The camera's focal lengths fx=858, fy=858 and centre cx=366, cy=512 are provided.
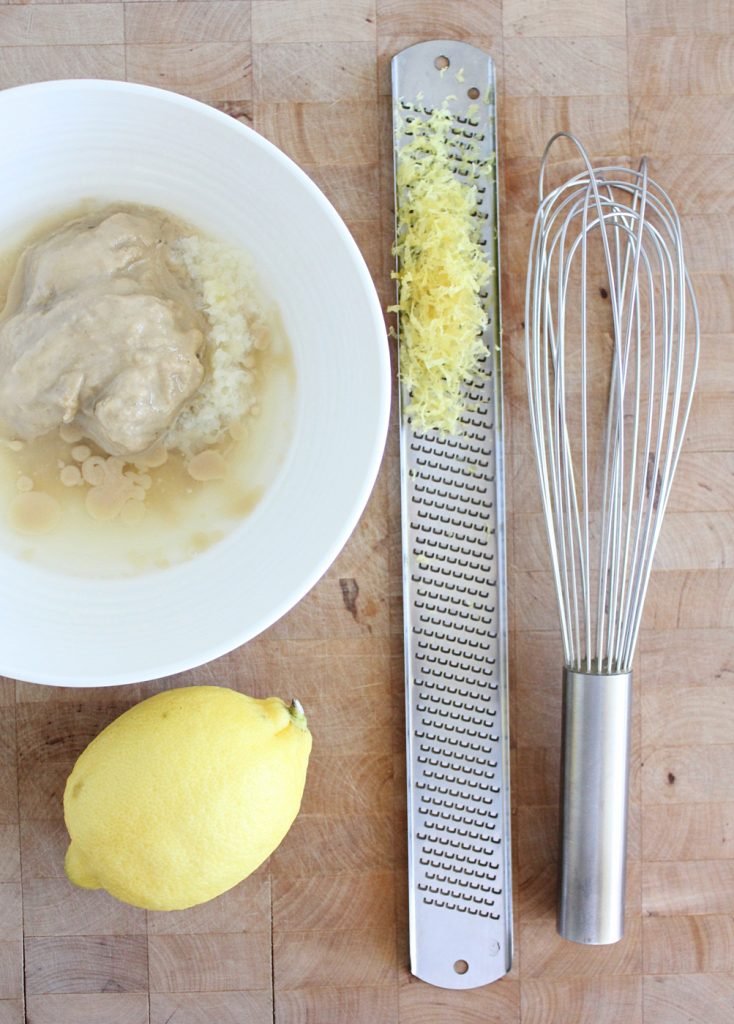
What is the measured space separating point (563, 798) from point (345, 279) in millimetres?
441

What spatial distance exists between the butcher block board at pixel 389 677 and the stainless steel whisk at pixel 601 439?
0.08ft

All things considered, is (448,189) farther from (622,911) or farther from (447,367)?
(622,911)

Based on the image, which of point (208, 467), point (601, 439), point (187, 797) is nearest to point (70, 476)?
point (208, 467)

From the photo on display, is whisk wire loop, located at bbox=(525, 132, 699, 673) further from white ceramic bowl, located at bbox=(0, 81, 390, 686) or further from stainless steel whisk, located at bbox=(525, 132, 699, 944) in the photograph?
white ceramic bowl, located at bbox=(0, 81, 390, 686)

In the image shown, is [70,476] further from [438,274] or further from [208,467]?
[438,274]

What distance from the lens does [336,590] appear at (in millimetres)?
726

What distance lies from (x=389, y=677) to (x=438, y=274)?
0.33 meters

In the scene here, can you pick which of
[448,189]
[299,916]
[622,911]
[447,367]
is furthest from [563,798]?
[448,189]

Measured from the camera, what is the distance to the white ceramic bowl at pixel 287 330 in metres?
0.58

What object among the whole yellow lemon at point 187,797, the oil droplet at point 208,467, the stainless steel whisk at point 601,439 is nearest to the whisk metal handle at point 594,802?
the stainless steel whisk at point 601,439

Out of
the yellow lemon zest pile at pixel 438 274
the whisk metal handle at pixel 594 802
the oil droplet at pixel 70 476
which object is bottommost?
the whisk metal handle at pixel 594 802

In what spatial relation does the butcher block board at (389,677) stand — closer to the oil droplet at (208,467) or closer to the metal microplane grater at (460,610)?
the metal microplane grater at (460,610)

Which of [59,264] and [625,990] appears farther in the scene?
[625,990]

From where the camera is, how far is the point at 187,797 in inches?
24.0
